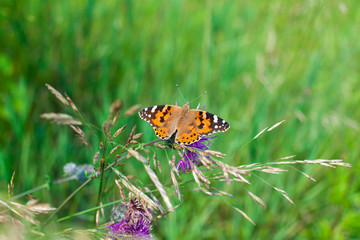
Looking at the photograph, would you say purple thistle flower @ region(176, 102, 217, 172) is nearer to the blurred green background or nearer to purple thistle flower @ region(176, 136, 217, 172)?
purple thistle flower @ region(176, 136, 217, 172)

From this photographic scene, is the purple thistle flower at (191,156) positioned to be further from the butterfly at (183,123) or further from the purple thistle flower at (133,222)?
the purple thistle flower at (133,222)

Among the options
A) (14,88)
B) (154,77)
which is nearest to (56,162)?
(14,88)

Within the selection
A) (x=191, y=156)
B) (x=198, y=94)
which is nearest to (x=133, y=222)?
(x=191, y=156)

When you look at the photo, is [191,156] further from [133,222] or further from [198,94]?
[198,94]

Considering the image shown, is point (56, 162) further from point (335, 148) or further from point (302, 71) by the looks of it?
point (302, 71)

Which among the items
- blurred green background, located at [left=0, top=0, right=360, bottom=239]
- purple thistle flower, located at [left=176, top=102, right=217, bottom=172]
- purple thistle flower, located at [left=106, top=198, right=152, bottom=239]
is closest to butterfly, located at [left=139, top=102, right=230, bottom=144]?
purple thistle flower, located at [left=176, top=102, right=217, bottom=172]

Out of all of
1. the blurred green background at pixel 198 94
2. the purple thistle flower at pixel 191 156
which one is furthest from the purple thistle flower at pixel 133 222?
the blurred green background at pixel 198 94
